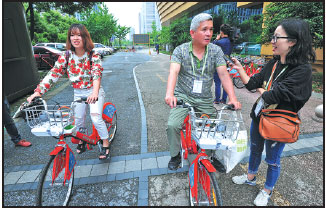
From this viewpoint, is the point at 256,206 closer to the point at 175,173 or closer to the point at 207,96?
the point at 175,173

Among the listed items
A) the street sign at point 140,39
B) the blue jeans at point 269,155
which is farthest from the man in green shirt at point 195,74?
the street sign at point 140,39

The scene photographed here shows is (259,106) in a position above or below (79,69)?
below

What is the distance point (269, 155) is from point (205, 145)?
0.87m

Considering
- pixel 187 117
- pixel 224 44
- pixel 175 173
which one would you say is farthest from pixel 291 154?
pixel 224 44

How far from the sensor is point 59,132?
2072mm

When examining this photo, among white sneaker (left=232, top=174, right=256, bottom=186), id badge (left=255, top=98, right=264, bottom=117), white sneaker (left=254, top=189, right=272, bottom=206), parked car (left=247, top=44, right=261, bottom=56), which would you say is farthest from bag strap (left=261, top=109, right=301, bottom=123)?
parked car (left=247, top=44, right=261, bottom=56)

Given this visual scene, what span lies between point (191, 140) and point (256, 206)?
3.76 ft

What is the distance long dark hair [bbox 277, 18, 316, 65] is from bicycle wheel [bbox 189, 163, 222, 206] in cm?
128

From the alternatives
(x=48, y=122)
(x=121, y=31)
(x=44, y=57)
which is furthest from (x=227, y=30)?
(x=121, y=31)

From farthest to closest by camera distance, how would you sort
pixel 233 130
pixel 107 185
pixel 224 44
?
1. pixel 224 44
2. pixel 107 185
3. pixel 233 130

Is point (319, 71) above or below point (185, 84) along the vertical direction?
below

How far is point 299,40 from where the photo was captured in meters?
1.65

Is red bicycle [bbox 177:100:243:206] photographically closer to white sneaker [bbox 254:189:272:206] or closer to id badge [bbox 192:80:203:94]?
id badge [bbox 192:80:203:94]

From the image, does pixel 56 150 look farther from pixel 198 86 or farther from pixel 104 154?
pixel 198 86
